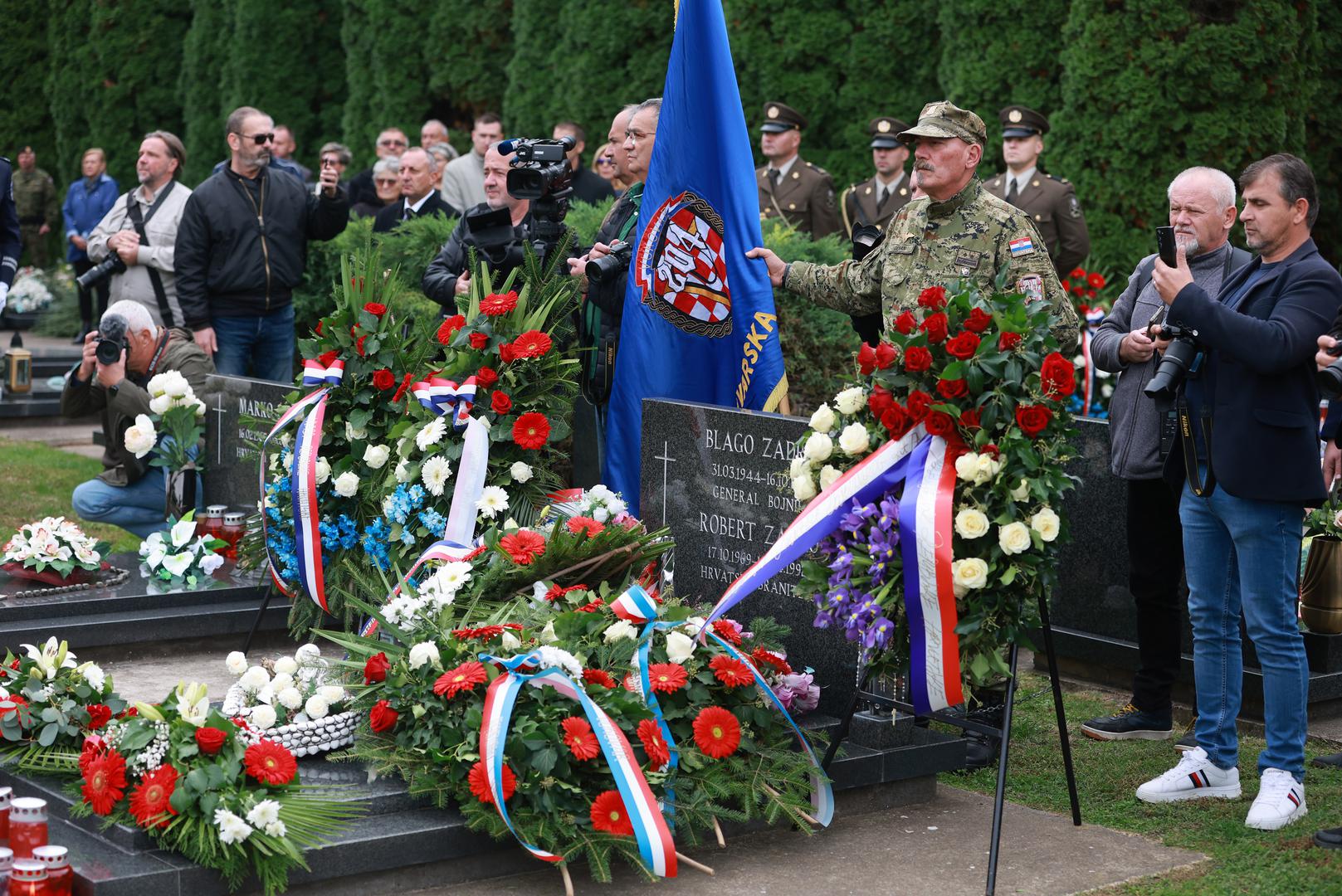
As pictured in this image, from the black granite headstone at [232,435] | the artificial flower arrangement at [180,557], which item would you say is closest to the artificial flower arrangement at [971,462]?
the artificial flower arrangement at [180,557]

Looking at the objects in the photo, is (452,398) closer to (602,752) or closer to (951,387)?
(602,752)

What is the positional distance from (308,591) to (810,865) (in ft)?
8.95

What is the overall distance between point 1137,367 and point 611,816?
2669 millimetres

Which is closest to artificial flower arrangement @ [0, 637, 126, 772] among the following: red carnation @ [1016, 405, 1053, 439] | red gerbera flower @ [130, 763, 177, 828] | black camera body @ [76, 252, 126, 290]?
red gerbera flower @ [130, 763, 177, 828]

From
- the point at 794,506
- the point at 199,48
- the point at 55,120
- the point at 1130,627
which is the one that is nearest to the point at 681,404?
the point at 794,506

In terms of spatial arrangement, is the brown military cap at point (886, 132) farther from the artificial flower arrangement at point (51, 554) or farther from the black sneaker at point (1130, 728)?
the artificial flower arrangement at point (51, 554)

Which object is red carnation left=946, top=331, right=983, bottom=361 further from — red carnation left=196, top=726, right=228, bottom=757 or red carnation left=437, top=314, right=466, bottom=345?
red carnation left=437, top=314, right=466, bottom=345

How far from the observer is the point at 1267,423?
482 centimetres

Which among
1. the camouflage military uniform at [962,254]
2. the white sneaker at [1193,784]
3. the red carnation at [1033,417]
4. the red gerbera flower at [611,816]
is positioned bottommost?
the white sneaker at [1193,784]

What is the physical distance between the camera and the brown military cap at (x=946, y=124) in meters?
5.33

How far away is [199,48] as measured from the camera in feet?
73.7

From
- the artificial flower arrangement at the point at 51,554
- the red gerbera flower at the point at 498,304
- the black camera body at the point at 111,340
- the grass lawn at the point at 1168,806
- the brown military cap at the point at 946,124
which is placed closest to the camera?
the grass lawn at the point at 1168,806

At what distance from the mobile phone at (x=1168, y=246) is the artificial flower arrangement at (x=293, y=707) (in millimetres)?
2745

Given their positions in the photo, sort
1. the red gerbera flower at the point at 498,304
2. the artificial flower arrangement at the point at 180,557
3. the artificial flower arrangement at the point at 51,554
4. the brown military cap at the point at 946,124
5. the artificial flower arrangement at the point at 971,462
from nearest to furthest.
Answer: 1. the artificial flower arrangement at the point at 971,462
2. the brown military cap at the point at 946,124
3. the red gerbera flower at the point at 498,304
4. the artificial flower arrangement at the point at 51,554
5. the artificial flower arrangement at the point at 180,557
